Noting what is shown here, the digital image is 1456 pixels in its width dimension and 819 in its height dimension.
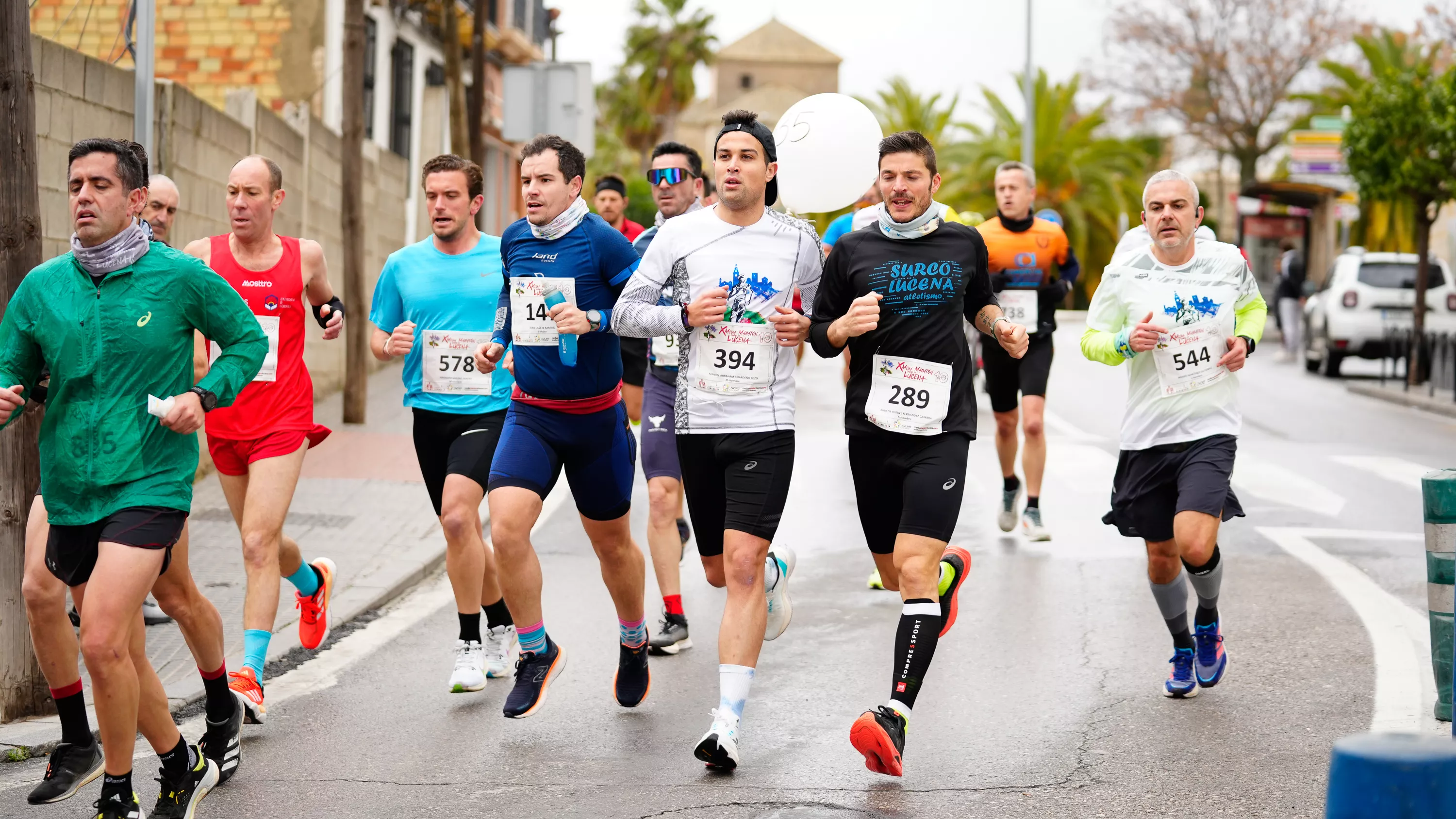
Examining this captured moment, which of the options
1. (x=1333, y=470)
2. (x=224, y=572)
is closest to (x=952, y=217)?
(x=224, y=572)

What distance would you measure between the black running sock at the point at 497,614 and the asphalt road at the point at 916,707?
34 cm

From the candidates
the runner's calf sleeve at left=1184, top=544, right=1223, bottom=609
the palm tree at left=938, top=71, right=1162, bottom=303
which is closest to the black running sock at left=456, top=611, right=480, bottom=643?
the runner's calf sleeve at left=1184, top=544, right=1223, bottom=609

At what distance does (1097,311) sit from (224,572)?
5018 mm

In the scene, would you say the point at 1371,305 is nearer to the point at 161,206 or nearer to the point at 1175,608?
the point at 1175,608

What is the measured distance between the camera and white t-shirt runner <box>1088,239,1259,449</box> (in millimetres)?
6418

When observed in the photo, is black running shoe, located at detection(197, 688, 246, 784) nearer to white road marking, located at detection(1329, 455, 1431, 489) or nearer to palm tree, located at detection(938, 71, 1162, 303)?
white road marking, located at detection(1329, 455, 1431, 489)

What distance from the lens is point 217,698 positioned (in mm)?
5301

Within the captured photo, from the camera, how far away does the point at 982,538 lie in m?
10.5

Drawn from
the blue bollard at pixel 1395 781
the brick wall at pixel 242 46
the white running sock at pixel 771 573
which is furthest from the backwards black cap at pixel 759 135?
the brick wall at pixel 242 46

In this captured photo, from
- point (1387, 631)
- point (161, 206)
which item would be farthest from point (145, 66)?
point (1387, 631)

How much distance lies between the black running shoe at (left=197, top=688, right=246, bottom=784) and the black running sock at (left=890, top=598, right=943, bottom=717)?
213cm

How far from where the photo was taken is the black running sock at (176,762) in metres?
4.89

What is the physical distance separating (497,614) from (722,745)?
6.56 ft

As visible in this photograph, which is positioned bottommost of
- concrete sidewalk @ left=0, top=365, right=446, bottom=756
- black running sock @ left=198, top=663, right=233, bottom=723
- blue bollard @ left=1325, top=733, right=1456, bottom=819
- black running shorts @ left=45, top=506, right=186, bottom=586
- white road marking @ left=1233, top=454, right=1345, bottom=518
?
concrete sidewalk @ left=0, top=365, right=446, bottom=756
